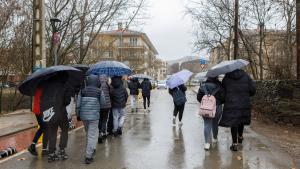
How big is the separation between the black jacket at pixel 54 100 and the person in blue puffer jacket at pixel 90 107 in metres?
0.30

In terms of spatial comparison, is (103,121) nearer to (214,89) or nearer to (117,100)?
(117,100)

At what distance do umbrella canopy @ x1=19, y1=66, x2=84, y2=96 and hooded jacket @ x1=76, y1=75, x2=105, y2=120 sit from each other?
0.23 m

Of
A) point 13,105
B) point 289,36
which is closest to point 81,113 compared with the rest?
point 289,36

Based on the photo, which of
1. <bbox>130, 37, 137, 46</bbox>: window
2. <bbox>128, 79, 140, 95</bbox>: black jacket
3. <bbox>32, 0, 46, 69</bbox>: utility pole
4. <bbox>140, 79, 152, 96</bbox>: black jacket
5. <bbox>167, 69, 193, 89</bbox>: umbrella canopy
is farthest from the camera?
<bbox>130, 37, 137, 46</bbox>: window

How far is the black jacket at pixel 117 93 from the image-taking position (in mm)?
11219

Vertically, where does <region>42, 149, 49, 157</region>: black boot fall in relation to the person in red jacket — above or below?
below

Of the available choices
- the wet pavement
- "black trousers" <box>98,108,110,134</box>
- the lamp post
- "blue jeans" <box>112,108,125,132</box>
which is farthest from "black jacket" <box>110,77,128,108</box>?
the lamp post

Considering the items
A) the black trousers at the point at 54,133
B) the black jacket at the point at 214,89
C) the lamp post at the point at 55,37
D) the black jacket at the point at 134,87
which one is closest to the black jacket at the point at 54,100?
the black trousers at the point at 54,133

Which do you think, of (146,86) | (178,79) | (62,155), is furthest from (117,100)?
(146,86)

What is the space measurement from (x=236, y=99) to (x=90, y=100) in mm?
3049

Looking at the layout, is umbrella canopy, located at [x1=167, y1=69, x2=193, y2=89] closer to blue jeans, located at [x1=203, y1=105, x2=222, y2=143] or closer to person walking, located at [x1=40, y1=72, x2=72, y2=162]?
blue jeans, located at [x1=203, y1=105, x2=222, y2=143]

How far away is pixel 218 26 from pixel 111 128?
18677 mm

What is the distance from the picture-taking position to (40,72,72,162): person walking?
797cm

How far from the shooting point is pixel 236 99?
29.5 ft
